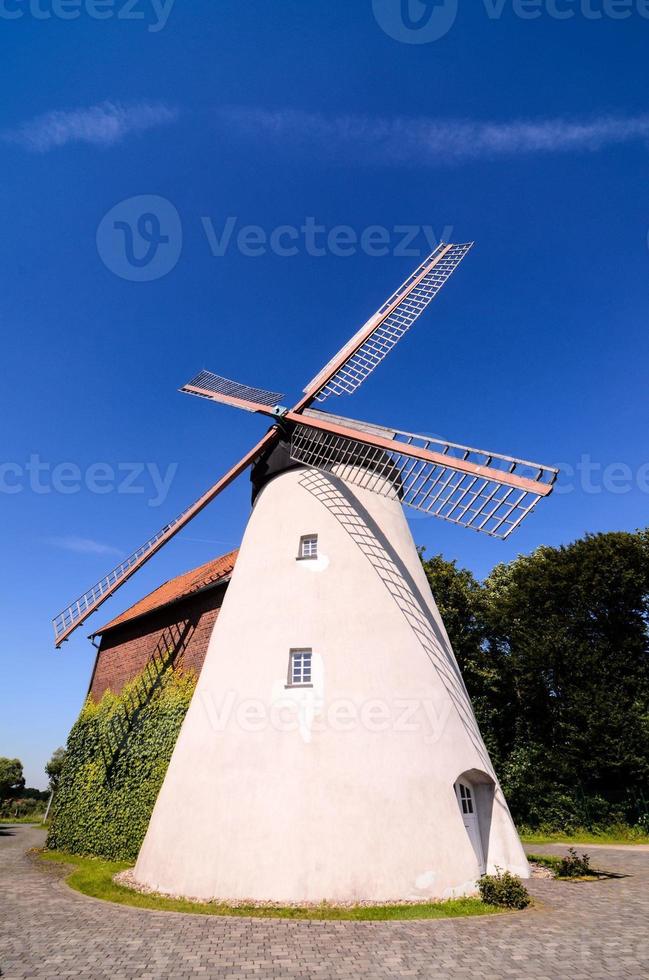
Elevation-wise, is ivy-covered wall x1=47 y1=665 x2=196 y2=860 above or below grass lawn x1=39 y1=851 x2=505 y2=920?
above

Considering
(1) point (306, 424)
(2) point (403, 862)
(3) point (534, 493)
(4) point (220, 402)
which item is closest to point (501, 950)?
(2) point (403, 862)

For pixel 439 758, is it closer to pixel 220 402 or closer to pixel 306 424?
pixel 306 424

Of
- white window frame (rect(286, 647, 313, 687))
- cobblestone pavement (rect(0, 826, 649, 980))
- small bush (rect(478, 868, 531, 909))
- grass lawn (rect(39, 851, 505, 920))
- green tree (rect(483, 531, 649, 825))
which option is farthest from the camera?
green tree (rect(483, 531, 649, 825))

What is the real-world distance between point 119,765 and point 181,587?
616cm

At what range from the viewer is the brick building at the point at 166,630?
52.4ft

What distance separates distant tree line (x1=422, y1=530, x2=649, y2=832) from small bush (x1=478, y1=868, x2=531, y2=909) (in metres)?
15.4

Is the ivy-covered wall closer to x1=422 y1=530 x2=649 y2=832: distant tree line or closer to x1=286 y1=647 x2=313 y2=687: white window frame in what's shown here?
x1=286 y1=647 x2=313 y2=687: white window frame

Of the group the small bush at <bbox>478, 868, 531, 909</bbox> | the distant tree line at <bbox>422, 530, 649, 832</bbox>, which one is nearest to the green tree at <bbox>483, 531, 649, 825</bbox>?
the distant tree line at <bbox>422, 530, 649, 832</bbox>

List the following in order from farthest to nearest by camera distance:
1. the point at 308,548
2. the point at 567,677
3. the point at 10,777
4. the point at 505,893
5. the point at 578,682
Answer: the point at 10,777
the point at 567,677
the point at 578,682
the point at 308,548
the point at 505,893

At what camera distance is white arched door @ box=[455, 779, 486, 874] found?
10.9 meters

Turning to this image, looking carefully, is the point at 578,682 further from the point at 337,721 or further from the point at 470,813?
the point at 337,721

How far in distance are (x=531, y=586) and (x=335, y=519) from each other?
1743cm

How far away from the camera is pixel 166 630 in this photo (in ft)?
57.9

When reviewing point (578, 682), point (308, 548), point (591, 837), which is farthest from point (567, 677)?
point (308, 548)
